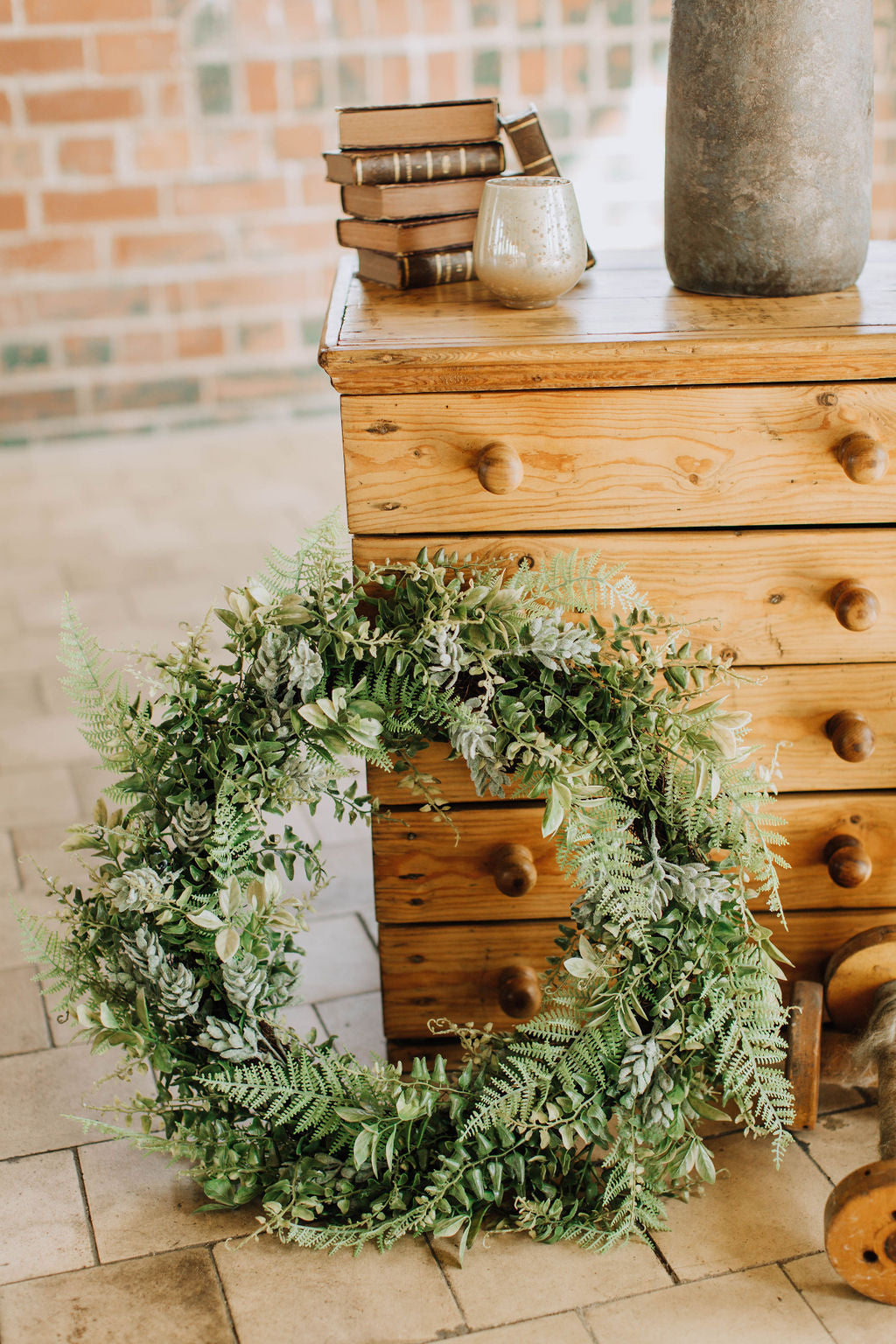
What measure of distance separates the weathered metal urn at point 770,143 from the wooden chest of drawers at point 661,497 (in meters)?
0.05

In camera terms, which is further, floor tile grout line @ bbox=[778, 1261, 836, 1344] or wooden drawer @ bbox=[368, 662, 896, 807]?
wooden drawer @ bbox=[368, 662, 896, 807]

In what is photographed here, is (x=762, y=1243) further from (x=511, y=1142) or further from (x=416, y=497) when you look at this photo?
A: (x=416, y=497)

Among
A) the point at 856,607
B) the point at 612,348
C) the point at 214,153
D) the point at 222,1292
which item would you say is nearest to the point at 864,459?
the point at 856,607

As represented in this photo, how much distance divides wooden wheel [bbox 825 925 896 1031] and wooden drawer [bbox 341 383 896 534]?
0.53m

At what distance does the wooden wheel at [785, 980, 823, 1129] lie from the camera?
154 centimetres

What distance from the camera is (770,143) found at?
148 cm

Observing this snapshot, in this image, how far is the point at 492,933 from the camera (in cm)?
166

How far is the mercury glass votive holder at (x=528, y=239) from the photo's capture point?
1.47 m

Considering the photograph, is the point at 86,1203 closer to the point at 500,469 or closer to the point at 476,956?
the point at 476,956

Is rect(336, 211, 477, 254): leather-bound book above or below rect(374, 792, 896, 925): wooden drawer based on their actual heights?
above

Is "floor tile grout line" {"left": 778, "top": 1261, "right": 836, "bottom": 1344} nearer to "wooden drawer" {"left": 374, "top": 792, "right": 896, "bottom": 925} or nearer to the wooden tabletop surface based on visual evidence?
"wooden drawer" {"left": 374, "top": 792, "right": 896, "bottom": 925}

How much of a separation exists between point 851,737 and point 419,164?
90 centimetres

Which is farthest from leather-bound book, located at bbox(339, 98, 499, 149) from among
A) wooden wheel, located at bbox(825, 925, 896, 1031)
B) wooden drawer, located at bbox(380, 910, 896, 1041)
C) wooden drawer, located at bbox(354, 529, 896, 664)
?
wooden wheel, located at bbox(825, 925, 896, 1031)

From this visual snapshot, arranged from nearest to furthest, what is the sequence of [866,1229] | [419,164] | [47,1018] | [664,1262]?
1. [866,1229]
2. [664,1262]
3. [419,164]
4. [47,1018]
